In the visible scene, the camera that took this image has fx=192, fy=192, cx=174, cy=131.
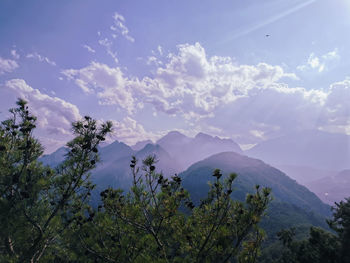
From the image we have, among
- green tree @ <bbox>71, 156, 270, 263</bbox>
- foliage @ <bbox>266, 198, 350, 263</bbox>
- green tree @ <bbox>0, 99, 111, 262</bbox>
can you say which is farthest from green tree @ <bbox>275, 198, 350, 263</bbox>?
green tree @ <bbox>0, 99, 111, 262</bbox>

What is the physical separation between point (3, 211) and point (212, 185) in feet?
23.4

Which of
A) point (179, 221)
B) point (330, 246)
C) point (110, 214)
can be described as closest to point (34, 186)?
point (110, 214)

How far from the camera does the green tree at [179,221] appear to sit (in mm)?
4906

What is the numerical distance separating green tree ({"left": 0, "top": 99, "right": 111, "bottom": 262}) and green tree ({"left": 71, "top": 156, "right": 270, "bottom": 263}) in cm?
167

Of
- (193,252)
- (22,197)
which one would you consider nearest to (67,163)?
(22,197)

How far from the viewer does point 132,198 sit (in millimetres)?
5867

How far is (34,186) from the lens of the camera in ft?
23.0

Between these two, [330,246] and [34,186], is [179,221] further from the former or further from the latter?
[330,246]

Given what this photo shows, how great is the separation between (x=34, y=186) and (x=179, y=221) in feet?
18.0

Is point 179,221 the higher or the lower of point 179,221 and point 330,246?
the higher

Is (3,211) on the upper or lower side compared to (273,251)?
upper

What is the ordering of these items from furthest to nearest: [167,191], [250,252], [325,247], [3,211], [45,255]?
[325,247] < [45,255] < [3,211] < [167,191] < [250,252]

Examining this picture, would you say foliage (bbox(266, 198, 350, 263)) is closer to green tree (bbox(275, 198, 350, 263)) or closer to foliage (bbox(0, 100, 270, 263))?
green tree (bbox(275, 198, 350, 263))

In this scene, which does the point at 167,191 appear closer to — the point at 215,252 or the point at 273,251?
the point at 215,252
